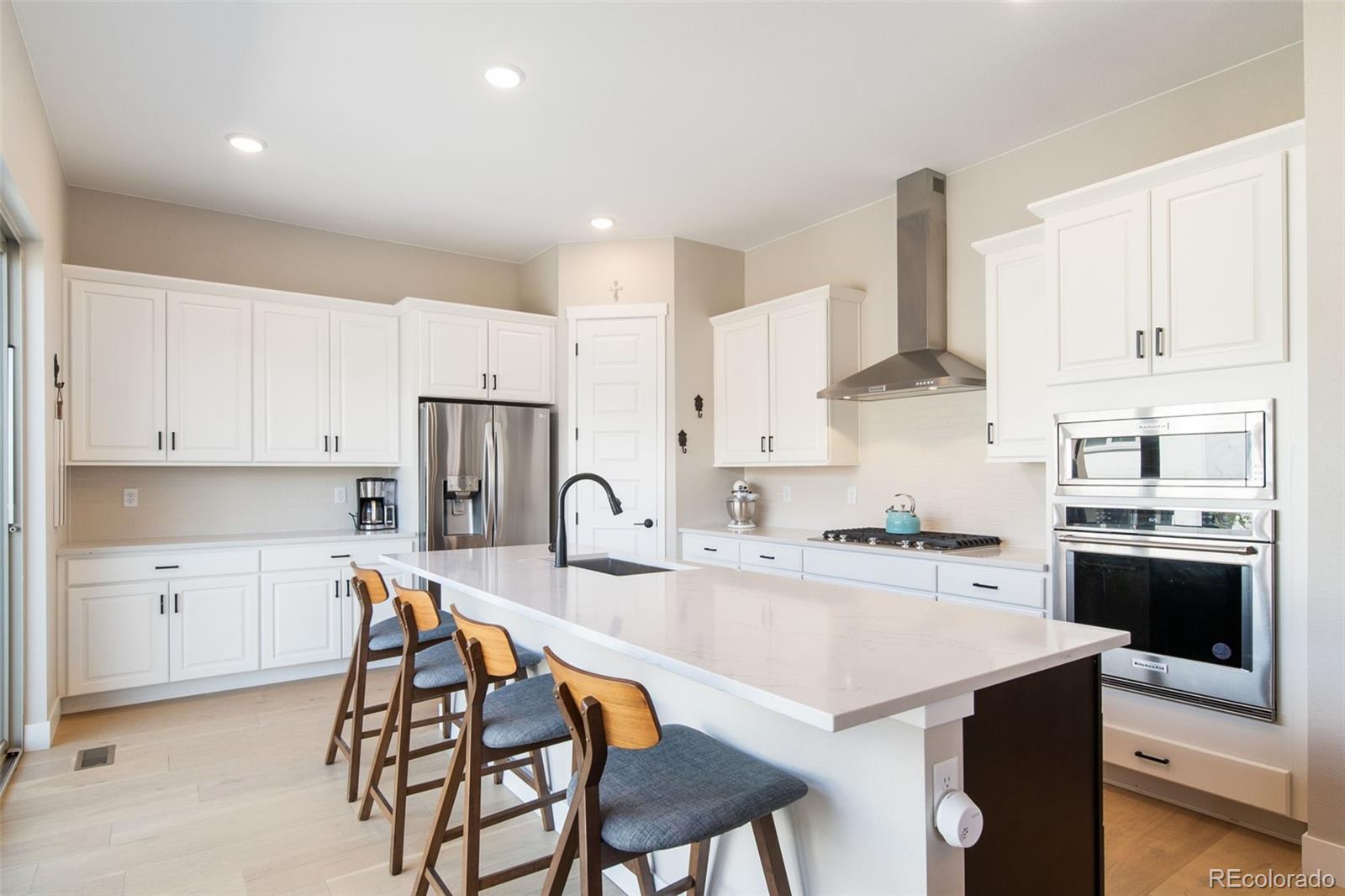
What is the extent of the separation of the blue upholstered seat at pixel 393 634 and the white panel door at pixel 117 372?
6.88ft

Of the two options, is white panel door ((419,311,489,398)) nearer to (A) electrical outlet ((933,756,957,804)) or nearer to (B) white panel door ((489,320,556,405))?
(B) white panel door ((489,320,556,405))

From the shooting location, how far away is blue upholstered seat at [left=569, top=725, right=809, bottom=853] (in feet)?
4.50

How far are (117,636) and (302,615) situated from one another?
2.85 feet

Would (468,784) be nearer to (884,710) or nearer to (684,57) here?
(884,710)

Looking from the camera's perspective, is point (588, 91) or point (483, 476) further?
point (483, 476)

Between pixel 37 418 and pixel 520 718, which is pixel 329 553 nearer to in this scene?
pixel 37 418

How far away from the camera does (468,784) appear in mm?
1868

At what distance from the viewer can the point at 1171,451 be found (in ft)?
8.88

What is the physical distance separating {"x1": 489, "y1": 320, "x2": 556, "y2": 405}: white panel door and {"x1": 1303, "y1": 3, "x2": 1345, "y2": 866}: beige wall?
4.11m

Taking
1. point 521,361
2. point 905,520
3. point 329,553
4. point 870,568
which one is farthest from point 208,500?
point 905,520

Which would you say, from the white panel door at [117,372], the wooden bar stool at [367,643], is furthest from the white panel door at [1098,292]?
the white panel door at [117,372]

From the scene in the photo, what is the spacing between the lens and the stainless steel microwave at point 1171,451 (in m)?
2.49

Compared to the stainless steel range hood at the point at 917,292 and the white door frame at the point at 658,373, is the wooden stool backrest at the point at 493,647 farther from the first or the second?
the white door frame at the point at 658,373

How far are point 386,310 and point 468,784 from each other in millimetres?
3737
